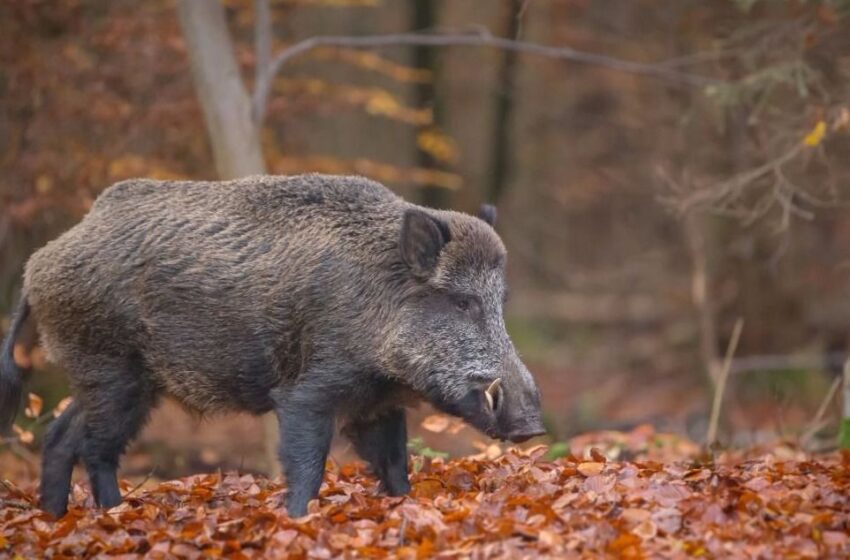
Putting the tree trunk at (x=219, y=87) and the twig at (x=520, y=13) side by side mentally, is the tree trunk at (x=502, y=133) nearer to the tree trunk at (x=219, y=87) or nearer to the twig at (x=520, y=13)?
the tree trunk at (x=219, y=87)

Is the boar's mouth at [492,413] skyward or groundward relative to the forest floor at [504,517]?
skyward

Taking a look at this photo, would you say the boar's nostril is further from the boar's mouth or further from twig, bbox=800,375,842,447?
twig, bbox=800,375,842,447

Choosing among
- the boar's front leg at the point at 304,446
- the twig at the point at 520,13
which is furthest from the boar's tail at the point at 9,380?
the twig at the point at 520,13

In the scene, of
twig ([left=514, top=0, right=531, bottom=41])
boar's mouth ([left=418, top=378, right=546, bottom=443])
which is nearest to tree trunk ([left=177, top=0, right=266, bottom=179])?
twig ([left=514, top=0, right=531, bottom=41])

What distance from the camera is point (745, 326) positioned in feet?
56.6

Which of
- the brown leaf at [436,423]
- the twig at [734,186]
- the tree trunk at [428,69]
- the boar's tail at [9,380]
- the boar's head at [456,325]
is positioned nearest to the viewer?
the boar's head at [456,325]

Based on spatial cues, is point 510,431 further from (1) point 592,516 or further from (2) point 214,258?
(2) point 214,258

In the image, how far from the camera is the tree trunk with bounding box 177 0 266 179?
427 inches

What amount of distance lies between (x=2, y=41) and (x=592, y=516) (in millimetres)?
8908

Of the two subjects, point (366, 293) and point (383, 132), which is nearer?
point (366, 293)

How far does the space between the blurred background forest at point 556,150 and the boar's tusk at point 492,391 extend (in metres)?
1.76

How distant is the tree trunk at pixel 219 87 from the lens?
10.8m

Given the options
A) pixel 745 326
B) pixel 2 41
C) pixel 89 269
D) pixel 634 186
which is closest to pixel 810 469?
pixel 89 269

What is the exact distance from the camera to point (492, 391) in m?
6.80
